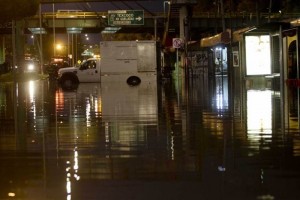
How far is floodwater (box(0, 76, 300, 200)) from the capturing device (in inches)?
321

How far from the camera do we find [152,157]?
10.9 meters

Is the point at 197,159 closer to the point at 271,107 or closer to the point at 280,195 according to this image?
the point at 280,195

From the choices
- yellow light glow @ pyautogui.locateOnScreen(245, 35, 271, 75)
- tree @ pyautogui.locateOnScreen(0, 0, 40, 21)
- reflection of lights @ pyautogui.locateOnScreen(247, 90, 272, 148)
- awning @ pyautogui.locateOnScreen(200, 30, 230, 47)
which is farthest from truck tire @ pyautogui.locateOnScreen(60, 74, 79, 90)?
reflection of lights @ pyautogui.locateOnScreen(247, 90, 272, 148)

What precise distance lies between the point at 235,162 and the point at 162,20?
262 ft

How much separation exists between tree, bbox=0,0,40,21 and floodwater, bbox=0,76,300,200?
3016 centimetres

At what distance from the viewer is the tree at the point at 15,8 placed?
48.2 metres

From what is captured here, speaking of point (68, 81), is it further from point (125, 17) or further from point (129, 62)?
point (125, 17)

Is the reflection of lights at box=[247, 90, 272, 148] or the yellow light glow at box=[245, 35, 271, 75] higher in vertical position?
the yellow light glow at box=[245, 35, 271, 75]

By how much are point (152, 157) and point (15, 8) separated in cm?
4004

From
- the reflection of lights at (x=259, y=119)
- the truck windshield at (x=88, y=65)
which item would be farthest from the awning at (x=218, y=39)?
the reflection of lights at (x=259, y=119)

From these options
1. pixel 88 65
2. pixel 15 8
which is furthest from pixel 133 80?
pixel 15 8

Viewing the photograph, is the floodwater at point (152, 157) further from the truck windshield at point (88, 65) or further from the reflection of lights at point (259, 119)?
the truck windshield at point (88, 65)

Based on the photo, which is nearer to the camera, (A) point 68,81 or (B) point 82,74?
(A) point 68,81

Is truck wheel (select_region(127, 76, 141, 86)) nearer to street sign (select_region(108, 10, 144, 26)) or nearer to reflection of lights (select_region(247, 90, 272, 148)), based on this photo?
reflection of lights (select_region(247, 90, 272, 148))
